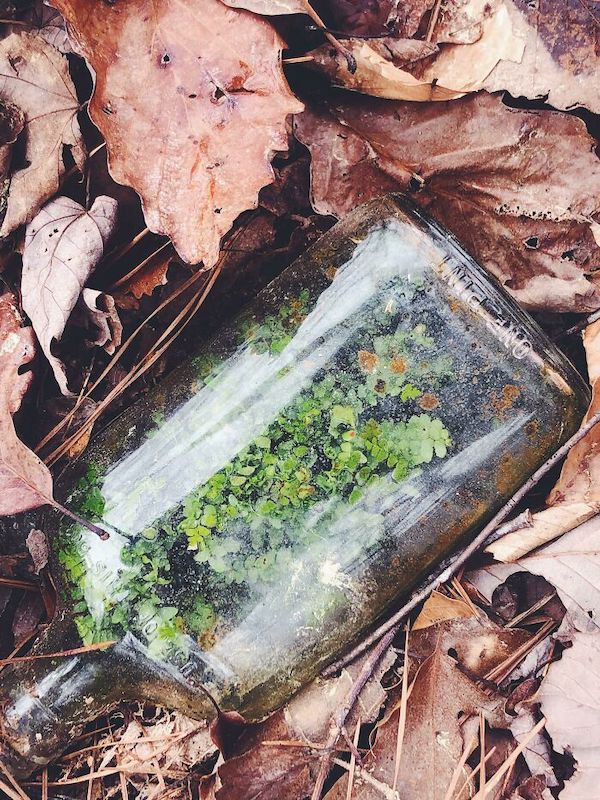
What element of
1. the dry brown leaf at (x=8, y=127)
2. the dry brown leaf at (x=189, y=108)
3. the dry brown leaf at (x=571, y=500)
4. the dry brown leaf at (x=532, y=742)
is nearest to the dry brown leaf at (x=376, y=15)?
the dry brown leaf at (x=189, y=108)

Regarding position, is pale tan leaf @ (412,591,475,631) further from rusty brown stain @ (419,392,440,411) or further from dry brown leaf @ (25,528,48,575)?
dry brown leaf @ (25,528,48,575)

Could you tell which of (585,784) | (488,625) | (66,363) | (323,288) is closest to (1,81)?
(66,363)

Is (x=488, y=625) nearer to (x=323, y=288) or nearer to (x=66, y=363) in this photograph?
(x=323, y=288)

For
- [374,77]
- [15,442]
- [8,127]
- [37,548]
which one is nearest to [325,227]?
[374,77]

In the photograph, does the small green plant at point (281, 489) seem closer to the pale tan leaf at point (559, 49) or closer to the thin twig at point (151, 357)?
the thin twig at point (151, 357)

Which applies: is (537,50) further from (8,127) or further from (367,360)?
(8,127)

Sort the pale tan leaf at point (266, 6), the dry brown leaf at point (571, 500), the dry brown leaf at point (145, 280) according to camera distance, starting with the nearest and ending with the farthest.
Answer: the pale tan leaf at point (266, 6) < the dry brown leaf at point (571, 500) < the dry brown leaf at point (145, 280)

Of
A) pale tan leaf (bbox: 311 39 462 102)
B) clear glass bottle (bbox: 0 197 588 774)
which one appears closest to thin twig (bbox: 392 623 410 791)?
clear glass bottle (bbox: 0 197 588 774)
